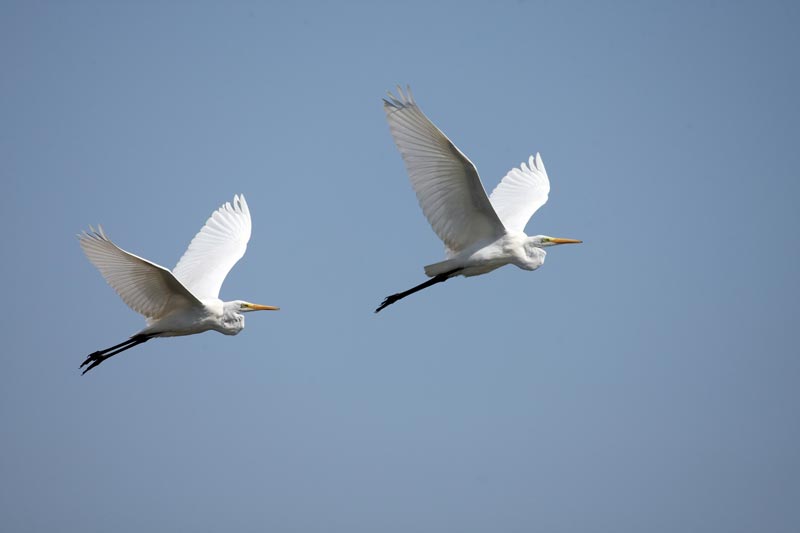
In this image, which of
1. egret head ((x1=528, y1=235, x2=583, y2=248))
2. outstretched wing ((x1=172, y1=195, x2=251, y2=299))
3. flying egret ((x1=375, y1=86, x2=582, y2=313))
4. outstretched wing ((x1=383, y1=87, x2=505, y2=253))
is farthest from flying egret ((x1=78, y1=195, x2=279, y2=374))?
egret head ((x1=528, y1=235, x2=583, y2=248))

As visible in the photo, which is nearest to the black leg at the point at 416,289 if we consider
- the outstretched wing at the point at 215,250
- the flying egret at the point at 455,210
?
the flying egret at the point at 455,210

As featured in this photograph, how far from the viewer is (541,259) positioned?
18109mm

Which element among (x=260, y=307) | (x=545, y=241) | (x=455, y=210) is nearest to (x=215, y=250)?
(x=260, y=307)

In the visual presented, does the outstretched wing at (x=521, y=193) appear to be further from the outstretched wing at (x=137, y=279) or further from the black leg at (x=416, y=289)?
the outstretched wing at (x=137, y=279)

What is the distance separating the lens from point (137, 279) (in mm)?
17141

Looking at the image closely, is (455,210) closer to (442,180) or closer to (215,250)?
(442,180)

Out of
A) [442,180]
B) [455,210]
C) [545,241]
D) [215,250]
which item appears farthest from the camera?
[215,250]

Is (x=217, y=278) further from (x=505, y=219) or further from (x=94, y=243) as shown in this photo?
(x=505, y=219)

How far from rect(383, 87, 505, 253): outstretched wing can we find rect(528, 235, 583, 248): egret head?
2.32ft

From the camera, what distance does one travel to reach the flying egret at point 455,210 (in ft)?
52.6

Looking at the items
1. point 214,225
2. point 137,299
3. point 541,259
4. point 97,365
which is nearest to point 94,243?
point 137,299

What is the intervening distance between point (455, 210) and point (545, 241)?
2039 millimetres

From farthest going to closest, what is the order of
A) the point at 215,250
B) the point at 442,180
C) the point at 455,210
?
the point at 215,250 → the point at 455,210 → the point at 442,180

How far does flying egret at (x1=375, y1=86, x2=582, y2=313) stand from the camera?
16047 mm
